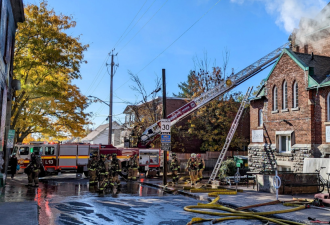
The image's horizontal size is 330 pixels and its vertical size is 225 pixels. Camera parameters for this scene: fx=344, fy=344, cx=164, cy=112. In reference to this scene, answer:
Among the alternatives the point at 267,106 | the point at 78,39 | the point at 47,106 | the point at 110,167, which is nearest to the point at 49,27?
the point at 78,39

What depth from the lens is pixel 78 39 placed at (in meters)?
23.3

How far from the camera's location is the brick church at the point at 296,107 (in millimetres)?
18234

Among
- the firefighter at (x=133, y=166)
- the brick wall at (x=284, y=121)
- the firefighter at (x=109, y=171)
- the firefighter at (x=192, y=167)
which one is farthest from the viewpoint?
the firefighter at (x=133, y=166)

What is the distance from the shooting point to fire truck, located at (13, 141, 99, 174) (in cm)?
2371

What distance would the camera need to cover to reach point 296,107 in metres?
19.6

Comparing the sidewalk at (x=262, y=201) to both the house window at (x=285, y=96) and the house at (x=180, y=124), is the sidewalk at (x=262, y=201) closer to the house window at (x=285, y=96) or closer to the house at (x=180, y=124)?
the house window at (x=285, y=96)

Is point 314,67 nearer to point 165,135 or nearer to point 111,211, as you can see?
point 165,135

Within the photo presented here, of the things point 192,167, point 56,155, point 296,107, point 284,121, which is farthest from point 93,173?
point 296,107

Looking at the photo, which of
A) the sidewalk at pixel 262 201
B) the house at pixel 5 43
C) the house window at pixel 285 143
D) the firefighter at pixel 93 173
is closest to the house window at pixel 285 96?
the house window at pixel 285 143

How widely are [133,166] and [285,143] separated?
9.78 metres

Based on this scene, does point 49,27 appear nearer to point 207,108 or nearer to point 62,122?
point 62,122

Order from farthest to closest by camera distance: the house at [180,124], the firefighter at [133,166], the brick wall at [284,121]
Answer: the house at [180,124]
the firefighter at [133,166]
the brick wall at [284,121]

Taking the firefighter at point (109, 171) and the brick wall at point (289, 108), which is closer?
the firefighter at point (109, 171)

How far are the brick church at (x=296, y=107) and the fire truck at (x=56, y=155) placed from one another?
11.9 metres
